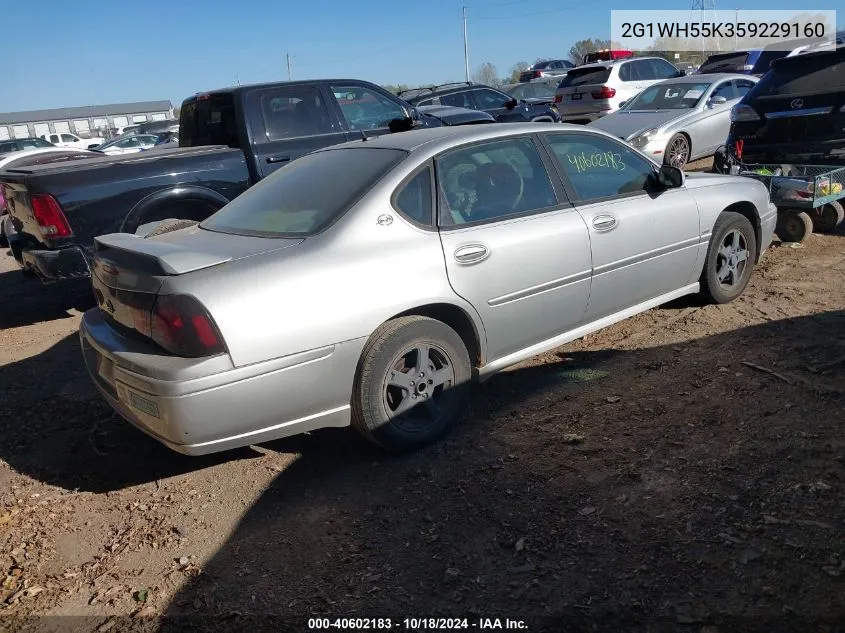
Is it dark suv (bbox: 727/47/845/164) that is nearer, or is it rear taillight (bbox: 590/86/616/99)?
dark suv (bbox: 727/47/845/164)

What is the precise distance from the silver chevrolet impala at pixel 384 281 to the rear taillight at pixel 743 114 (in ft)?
10.8

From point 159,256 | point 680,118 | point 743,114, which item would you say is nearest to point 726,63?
point 680,118

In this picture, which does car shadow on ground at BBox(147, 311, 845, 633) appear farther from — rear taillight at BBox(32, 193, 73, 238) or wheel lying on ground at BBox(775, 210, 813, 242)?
wheel lying on ground at BBox(775, 210, 813, 242)

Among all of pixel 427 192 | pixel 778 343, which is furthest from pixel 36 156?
pixel 778 343

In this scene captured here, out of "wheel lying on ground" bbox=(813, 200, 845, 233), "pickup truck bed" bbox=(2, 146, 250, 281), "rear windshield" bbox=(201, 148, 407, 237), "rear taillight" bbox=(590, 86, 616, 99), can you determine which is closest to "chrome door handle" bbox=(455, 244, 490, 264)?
"rear windshield" bbox=(201, 148, 407, 237)

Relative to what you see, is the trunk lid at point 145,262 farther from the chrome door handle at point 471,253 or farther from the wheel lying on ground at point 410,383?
the chrome door handle at point 471,253

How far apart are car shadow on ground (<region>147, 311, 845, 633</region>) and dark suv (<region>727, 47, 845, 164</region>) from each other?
372 cm

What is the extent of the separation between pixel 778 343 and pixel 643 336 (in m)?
0.87

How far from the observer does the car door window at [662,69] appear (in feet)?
54.1

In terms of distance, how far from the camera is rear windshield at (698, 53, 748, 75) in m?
17.1

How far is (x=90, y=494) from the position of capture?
376 cm

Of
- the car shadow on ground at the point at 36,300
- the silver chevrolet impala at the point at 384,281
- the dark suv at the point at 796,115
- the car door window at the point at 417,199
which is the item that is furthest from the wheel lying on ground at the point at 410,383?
the dark suv at the point at 796,115

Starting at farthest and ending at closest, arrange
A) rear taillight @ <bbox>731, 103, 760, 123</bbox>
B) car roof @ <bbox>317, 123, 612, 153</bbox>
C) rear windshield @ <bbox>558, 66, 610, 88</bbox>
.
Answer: rear windshield @ <bbox>558, 66, 610, 88</bbox> → rear taillight @ <bbox>731, 103, 760, 123</bbox> → car roof @ <bbox>317, 123, 612, 153</bbox>

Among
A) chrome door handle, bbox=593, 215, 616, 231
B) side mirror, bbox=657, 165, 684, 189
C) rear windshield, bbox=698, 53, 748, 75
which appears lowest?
chrome door handle, bbox=593, 215, 616, 231
